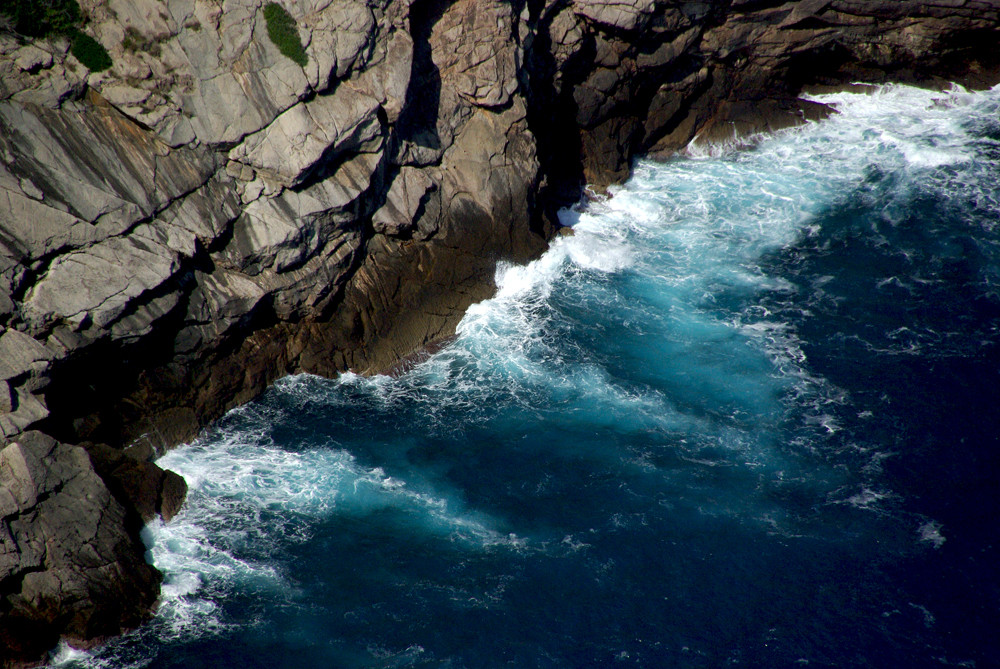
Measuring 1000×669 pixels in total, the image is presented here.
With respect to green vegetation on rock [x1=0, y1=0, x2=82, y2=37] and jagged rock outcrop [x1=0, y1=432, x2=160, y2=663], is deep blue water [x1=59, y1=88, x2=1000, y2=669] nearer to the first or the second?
jagged rock outcrop [x1=0, y1=432, x2=160, y2=663]

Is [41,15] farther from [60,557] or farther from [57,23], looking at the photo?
[60,557]

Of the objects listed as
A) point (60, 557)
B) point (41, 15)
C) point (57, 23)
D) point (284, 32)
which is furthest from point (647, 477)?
point (41, 15)

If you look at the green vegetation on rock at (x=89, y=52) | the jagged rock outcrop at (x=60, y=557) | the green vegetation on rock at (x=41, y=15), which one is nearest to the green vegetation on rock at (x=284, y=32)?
the green vegetation on rock at (x=89, y=52)

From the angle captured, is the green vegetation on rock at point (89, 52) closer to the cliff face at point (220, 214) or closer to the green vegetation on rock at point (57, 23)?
the green vegetation on rock at point (57, 23)

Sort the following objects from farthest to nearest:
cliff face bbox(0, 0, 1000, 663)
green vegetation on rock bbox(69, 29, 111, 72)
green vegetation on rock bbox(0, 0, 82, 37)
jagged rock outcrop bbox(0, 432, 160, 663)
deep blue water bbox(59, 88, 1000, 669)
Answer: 1. green vegetation on rock bbox(69, 29, 111, 72)
2. green vegetation on rock bbox(0, 0, 82, 37)
3. cliff face bbox(0, 0, 1000, 663)
4. deep blue water bbox(59, 88, 1000, 669)
5. jagged rock outcrop bbox(0, 432, 160, 663)

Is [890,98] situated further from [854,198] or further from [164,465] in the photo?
[164,465]

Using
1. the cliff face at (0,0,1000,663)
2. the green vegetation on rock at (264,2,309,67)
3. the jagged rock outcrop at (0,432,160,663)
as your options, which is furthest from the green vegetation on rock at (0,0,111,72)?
the jagged rock outcrop at (0,432,160,663)
